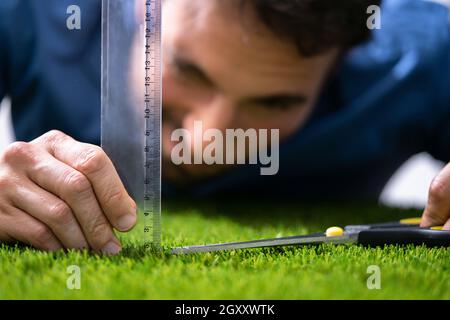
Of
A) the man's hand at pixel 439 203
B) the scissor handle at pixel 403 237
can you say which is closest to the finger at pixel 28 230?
the scissor handle at pixel 403 237

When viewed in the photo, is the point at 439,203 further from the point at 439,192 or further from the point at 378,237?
the point at 378,237

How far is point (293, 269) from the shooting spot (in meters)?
0.85

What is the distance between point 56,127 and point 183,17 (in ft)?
2.90

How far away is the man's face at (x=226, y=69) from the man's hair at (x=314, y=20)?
3 centimetres

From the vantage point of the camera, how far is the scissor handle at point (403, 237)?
3.35ft

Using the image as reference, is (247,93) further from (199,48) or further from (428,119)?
(428,119)

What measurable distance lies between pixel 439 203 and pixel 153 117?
559 millimetres

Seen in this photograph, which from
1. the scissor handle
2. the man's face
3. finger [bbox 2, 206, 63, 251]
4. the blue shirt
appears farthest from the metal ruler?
the blue shirt

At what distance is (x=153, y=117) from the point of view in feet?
3.04

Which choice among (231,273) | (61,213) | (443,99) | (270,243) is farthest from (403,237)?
(443,99)

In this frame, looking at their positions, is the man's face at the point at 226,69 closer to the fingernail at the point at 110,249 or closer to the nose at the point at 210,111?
the nose at the point at 210,111

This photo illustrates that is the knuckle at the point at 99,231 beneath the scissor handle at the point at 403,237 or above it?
above

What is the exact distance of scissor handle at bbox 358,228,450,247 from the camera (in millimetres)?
1021

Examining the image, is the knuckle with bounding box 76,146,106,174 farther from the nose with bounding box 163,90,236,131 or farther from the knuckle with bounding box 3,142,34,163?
the nose with bounding box 163,90,236,131
